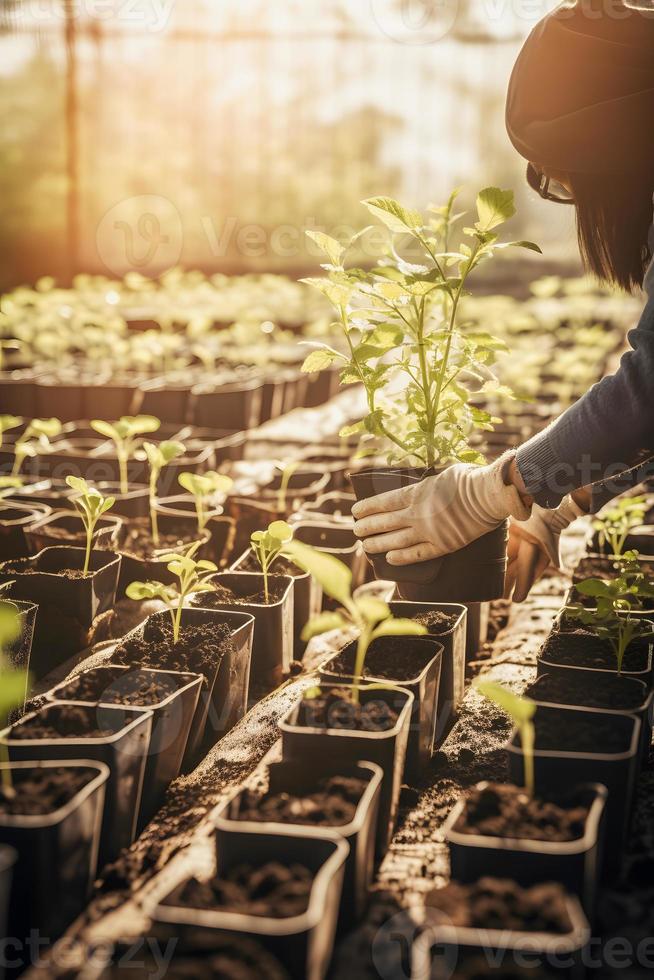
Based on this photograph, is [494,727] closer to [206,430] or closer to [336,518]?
[336,518]

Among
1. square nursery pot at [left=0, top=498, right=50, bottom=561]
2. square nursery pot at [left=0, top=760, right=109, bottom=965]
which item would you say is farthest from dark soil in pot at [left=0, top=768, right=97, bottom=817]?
square nursery pot at [left=0, top=498, right=50, bottom=561]

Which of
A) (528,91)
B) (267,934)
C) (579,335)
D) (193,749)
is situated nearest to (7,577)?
(193,749)

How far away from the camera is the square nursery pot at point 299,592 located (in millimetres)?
1870

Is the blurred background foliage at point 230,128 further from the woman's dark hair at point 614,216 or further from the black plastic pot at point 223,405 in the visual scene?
the woman's dark hair at point 614,216

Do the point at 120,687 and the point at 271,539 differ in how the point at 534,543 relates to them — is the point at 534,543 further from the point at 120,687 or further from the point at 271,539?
the point at 120,687

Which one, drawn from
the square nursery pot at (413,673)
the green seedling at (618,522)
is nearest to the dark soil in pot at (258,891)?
the square nursery pot at (413,673)

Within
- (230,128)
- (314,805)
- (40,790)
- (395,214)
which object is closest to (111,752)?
(40,790)

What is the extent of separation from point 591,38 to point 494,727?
42.9 inches

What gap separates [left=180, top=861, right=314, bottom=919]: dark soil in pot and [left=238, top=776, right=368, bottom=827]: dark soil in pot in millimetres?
62

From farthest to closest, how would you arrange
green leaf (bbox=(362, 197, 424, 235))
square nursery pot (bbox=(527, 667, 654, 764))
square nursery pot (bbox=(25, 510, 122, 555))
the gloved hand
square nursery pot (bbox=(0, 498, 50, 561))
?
square nursery pot (bbox=(0, 498, 50, 561)) < square nursery pot (bbox=(25, 510, 122, 555)) < the gloved hand < green leaf (bbox=(362, 197, 424, 235)) < square nursery pot (bbox=(527, 667, 654, 764))

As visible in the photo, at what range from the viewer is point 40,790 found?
3.32 ft

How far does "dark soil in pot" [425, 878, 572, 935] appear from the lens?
0.85 metres

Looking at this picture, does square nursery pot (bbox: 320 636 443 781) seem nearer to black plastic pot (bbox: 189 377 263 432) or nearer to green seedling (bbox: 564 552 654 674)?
green seedling (bbox: 564 552 654 674)

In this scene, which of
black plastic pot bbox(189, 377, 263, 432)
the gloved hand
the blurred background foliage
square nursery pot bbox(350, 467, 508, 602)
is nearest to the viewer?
square nursery pot bbox(350, 467, 508, 602)
